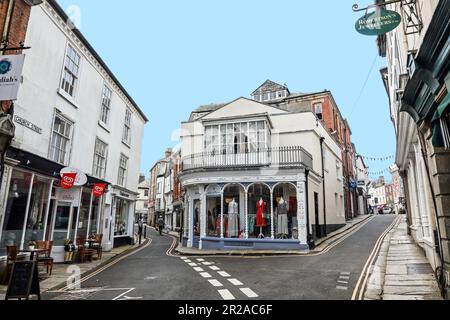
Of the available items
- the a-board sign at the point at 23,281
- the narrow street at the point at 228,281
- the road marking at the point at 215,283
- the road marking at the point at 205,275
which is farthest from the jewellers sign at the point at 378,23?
the a-board sign at the point at 23,281

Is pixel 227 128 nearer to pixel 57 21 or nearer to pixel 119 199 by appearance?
pixel 119 199

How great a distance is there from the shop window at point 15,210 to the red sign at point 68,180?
62.3 inches

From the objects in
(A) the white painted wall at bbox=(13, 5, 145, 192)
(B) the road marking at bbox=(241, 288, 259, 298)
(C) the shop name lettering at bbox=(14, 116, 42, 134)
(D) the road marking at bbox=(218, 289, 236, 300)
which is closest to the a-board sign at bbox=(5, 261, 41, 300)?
(D) the road marking at bbox=(218, 289, 236, 300)

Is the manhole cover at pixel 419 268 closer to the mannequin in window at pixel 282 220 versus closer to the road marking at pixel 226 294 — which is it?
the road marking at pixel 226 294

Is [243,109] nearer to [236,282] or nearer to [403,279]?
[236,282]

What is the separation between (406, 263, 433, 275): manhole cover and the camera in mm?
7446

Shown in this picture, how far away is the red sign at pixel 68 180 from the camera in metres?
11.6

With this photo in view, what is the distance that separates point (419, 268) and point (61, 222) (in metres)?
13.0

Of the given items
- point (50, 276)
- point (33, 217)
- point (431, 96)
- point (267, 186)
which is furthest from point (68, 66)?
point (431, 96)

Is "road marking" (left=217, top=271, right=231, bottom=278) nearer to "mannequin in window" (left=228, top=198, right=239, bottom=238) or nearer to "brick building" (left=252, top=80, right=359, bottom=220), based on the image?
"mannequin in window" (left=228, top=198, right=239, bottom=238)

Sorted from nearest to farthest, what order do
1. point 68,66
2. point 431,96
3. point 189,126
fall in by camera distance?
point 431,96 → point 68,66 → point 189,126

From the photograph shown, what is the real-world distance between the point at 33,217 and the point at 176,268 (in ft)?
18.0

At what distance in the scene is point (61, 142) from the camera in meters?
12.3
